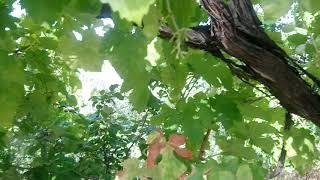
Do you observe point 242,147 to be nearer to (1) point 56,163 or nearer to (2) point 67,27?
(2) point 67,27

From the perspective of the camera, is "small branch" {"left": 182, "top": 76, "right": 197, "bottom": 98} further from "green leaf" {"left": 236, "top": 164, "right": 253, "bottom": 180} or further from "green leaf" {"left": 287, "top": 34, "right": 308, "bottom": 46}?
"green leaf" {"left": 236, "top": 164, "right": 253, "bottom": 180}

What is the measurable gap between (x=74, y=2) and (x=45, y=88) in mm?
965

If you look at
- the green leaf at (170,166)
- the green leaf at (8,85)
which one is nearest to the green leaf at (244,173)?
the green leaf at (170,166)

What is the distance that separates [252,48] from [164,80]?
363mm

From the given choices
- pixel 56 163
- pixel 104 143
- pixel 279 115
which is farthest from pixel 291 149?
pixel 104 143

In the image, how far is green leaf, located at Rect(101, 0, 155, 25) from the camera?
0.33 meters

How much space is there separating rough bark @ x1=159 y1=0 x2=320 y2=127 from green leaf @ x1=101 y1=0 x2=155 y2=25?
0.67 m

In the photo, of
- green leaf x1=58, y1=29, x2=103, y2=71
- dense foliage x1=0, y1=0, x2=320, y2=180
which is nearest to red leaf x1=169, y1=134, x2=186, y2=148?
dense foliage x1=0, y1=0, x2=320, y2=180

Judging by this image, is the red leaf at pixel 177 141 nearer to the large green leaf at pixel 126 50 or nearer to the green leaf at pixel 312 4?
the large green leaf at pixel 126 50

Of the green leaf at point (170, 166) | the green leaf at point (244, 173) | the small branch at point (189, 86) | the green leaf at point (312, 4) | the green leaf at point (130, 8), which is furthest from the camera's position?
Answer: the small branch at point (189, 86)

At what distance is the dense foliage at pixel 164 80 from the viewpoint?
81 centimetres

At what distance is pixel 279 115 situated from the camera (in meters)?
1.59

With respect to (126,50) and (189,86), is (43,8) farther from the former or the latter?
→ (189,86)

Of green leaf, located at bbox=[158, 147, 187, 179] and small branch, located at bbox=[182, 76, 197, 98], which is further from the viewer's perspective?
small branch, located at bbox=[182, 76, 197, 98]
